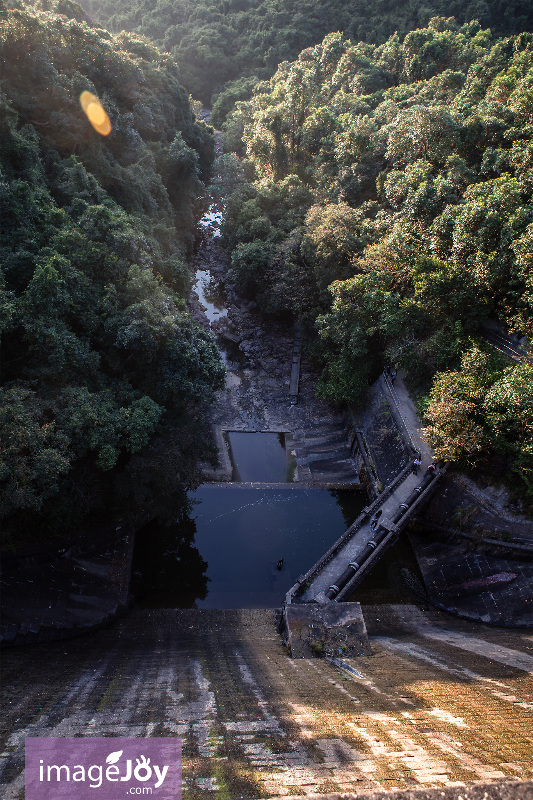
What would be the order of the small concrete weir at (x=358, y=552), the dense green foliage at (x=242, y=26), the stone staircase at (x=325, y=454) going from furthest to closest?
the dense green foliage at (x=242, y=26) → the stone staircase at (x=325, y=454) → the small concrete weir at (x=358, y=552)

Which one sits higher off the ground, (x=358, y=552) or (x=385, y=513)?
(x=385, y=513)

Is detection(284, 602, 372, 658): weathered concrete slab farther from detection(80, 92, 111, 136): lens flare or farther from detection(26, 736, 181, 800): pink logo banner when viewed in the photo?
detection(80, 92, 111, 136): lens flare

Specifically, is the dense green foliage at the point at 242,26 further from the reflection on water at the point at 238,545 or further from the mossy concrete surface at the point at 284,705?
the mossy concrete surface at the point at 284,705

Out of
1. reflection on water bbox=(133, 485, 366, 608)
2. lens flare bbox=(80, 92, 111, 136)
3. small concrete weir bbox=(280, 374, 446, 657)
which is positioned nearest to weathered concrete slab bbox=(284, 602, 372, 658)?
small concrete weir bbox=(280, 374, 446, 657)

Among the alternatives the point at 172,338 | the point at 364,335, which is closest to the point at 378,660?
the point at 172,338

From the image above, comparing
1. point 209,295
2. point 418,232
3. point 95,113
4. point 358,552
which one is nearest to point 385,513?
point 358,552

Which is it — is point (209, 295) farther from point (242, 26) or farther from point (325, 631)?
point (242, 26)

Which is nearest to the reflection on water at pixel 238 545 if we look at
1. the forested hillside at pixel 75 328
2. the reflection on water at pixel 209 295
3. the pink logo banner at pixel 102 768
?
the forested hillside at pixel 75 328
